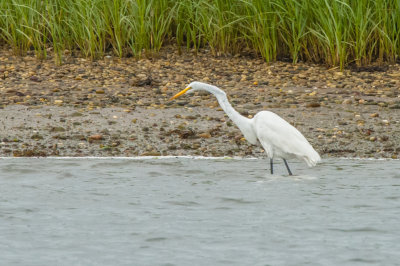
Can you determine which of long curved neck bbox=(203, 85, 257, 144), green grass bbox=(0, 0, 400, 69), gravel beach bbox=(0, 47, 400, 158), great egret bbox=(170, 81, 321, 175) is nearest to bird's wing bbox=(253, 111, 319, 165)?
great egret bbox=(170, 81, 321, 175)

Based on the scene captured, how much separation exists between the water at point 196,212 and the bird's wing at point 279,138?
0.22m

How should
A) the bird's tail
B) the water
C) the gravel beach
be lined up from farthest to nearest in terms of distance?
the gravel beach < the bird's tail < the water

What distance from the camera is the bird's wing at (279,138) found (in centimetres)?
649

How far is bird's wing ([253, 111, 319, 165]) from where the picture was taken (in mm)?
6489

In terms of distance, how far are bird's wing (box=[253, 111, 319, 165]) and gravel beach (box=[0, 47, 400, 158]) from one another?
2.32 ft

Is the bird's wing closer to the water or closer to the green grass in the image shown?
the water

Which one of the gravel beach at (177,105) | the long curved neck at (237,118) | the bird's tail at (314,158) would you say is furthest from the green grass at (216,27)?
the bird's tail at (314,158)

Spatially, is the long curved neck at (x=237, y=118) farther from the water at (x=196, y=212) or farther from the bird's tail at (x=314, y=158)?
the bird's tail at (x=314, y=158)

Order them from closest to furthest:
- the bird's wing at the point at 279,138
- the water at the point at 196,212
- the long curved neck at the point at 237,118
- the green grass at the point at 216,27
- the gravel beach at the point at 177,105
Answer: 1. the water at the point at 196,212
2. the bird's wing at the point at 279,138
3. the long curved neck at the point at 237,118
4. the gravel beach at the point at 177,105
5. the green grass at the point at 216,27

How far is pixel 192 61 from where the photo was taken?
10.7 metres

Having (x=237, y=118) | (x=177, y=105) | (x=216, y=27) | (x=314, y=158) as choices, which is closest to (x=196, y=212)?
(x=314, y=158)

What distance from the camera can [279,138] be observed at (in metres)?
6.58

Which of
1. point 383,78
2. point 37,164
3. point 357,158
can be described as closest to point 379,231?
point 357,158

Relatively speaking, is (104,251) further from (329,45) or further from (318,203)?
(329,45)
